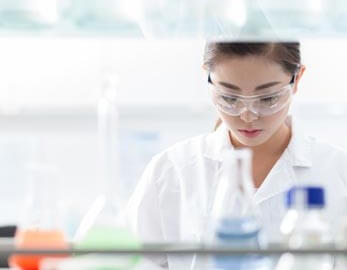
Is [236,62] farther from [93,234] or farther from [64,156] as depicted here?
[64,156]

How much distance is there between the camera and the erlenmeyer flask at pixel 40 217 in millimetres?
881

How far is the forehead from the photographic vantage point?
1.55 metres

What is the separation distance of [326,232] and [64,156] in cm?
251

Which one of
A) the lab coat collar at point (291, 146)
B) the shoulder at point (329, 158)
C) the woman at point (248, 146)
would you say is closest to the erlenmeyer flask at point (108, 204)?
the woman at point (248, 146)

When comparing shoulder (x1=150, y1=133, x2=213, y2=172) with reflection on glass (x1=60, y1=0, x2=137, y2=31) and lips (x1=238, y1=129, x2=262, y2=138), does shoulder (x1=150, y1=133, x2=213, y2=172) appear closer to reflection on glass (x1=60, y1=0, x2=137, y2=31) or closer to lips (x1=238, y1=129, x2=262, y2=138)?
lips (x1=238, y1=129, x2=262, y2=138)

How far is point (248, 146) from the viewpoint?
5.86ft

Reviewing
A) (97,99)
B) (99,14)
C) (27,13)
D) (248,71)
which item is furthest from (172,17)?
(97,99)

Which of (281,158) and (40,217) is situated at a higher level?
(281,158)

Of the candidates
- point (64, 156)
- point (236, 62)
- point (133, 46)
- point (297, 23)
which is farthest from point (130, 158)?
point (297, 23)

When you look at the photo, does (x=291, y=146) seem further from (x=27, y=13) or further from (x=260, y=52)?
(x=27, y=13)

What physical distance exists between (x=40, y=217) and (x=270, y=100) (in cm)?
82

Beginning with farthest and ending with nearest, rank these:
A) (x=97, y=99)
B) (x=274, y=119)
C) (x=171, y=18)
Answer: (x=97, y=99)
(x=274, y=119)
(x=171, y=18)

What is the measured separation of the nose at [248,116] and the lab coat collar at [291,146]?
180 mm

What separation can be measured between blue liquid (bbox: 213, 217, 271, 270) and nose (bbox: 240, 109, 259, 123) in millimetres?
778
